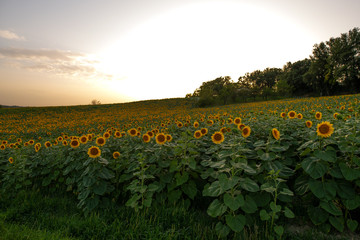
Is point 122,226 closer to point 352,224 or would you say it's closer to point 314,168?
point 314,168

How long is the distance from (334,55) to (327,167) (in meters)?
67.5

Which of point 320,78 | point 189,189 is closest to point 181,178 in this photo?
point 189,189

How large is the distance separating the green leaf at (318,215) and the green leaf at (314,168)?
549 millimetres

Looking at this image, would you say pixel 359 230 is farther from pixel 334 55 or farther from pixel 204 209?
pixel 334 55

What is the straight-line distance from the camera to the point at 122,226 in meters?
3.07

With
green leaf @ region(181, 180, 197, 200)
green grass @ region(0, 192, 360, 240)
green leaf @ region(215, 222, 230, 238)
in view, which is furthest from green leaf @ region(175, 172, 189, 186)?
green leaf @ region(215, 222, 230, 238)

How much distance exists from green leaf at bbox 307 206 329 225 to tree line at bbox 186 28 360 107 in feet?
140

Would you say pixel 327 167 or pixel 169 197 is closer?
pixel 327 167

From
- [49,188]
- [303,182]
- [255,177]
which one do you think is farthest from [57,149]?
[303,182]

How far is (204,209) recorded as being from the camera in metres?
3.59

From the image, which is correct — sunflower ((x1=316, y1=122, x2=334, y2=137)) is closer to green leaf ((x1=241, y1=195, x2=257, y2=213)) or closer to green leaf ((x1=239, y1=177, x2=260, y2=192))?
green leaf ((x1=239, y1=177, x2=260, y2=192))

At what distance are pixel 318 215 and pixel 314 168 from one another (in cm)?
64

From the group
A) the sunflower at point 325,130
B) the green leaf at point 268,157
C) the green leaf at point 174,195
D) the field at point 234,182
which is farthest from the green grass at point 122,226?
the sunflower at point 325,130

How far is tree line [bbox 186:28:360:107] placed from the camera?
5091cm
